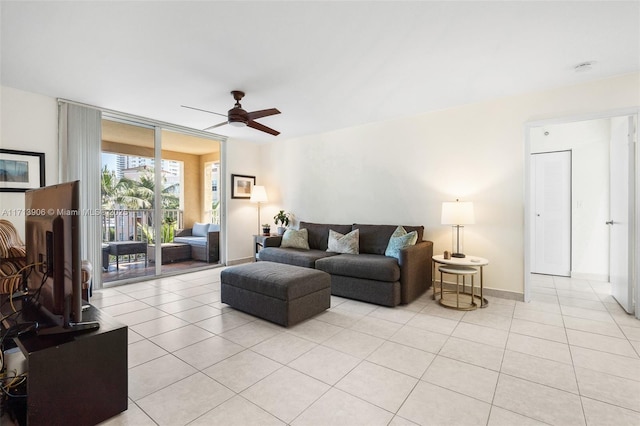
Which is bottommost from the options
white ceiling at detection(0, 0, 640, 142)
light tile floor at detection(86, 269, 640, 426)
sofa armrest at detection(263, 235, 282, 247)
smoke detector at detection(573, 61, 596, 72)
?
light tile floor at detection(86, 269, 640, 426)

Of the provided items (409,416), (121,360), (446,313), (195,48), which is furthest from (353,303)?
(195,48)

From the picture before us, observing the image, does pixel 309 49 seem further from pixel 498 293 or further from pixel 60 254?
pixel 498 293

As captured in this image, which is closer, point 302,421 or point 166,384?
point 302,421

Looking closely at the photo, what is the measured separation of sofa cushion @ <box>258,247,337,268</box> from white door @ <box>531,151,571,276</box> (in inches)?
140

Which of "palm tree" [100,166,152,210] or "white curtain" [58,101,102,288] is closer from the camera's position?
"white curtain" [58,101,102,288]

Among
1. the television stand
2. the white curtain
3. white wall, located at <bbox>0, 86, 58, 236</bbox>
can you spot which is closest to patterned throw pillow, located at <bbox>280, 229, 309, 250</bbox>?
the white curtain

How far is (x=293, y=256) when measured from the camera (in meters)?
4.36

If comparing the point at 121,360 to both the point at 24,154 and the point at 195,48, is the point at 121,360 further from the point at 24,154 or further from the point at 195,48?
the point at 24,154

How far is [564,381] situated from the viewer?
1.95 m

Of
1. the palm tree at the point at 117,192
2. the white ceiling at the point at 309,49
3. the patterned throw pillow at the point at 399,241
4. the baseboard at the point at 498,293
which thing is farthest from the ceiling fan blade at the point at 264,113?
the baseboard at the point at 498,293

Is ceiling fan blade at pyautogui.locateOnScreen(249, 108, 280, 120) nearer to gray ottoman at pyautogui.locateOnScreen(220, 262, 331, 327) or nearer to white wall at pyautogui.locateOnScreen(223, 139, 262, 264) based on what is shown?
gray ottoman at pyautogui.locateOnScreen(220, 262, 331, 327)

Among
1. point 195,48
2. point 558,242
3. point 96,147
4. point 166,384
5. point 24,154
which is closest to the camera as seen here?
point 166,384

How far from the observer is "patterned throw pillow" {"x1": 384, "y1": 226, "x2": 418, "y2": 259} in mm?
3824

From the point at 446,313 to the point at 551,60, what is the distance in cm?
270
